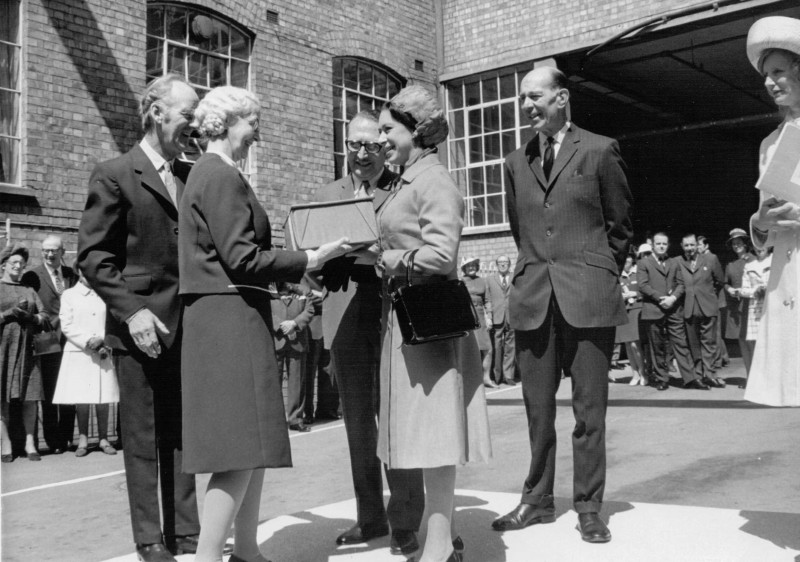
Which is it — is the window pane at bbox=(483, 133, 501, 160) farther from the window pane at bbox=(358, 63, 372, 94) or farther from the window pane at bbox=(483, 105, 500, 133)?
the window pane at bbox=(358, 63, 372, 94)

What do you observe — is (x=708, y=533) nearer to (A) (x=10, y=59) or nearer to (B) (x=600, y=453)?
(B) (x=600, y=453)

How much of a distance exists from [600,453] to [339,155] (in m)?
10.0

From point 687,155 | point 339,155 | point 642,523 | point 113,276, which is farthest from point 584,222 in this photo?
point 687,155

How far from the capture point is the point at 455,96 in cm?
1598

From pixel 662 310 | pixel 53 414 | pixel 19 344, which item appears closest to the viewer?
pixel 19 344

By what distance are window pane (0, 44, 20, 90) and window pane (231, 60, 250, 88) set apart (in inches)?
126

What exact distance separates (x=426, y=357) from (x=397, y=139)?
0.88 meters

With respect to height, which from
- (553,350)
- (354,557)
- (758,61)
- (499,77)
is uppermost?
(499,77)

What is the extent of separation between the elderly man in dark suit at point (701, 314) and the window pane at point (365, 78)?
5.68 metres

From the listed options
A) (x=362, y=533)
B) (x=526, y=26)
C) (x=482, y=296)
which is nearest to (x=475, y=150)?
(x=526, y=26)

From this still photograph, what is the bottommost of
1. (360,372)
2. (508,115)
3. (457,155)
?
(360,372)

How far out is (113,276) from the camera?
3.68m

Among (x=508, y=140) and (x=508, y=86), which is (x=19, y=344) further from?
(x=508, y=86)

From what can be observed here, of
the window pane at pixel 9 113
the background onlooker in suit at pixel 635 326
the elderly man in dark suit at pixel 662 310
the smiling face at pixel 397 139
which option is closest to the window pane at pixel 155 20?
Answer: the window pane at pixel 9 113
